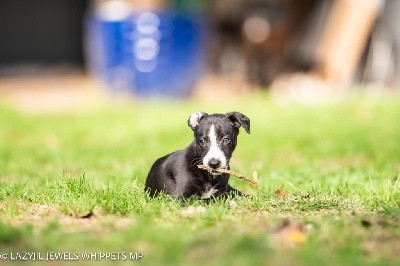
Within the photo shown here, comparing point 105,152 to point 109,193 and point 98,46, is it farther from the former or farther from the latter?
point 98,46

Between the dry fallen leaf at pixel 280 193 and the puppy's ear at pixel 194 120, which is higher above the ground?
the puppy's ear at pixel 194 120

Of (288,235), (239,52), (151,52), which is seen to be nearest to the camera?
(288,235)

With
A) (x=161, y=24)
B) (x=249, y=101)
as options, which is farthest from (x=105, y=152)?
(x=161, y=24)

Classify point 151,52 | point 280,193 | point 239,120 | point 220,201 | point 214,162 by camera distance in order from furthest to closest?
point 151,52 < point 280,193 < point 239,120 < point 220,201 < point 214,162

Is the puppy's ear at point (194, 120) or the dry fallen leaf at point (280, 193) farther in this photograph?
the dry fallen leaf at point (280, 193)

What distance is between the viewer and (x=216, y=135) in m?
6.88

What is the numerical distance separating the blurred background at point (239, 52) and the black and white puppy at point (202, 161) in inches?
328

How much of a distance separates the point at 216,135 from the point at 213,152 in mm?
166

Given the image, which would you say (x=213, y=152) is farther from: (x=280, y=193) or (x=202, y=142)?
(x=280, y=193)

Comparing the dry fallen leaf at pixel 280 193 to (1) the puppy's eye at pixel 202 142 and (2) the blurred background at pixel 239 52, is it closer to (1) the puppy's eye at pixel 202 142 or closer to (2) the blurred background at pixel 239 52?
(1) the puppy's eye at pixel 202 142

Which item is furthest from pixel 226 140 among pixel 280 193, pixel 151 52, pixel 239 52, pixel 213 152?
pixel 239 52

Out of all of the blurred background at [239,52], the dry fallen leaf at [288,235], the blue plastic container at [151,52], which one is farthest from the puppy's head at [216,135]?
the blue plastic container at [151,52]

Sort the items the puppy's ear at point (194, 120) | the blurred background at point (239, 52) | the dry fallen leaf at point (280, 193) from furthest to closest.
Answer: the blurred background at point (239, 52) → the dry fallen leaf at point (280, 193) → the puppy's ear at point (194, 120)

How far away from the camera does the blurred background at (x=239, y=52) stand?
1636 centimetres
